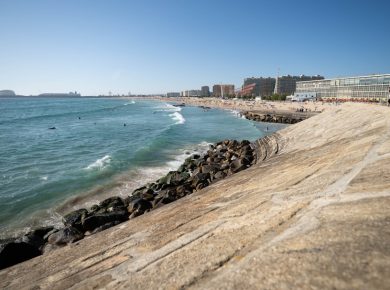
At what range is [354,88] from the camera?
97.5m

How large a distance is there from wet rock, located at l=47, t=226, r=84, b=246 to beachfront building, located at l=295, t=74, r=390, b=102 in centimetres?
7184

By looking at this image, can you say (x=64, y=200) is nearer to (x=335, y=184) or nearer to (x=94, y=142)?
(x=335, y=184)

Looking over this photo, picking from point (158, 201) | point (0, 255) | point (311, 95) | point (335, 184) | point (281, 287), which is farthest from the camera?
point (311, 95)

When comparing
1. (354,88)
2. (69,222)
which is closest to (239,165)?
(69,222)

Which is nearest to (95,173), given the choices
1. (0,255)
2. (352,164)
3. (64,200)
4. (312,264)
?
(64,200)

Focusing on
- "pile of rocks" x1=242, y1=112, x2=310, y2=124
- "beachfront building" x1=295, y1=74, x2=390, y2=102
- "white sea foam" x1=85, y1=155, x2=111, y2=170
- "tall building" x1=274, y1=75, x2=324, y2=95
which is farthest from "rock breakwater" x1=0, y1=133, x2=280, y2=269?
"tall building" x1=274, y1=75, x2=324, y2=95

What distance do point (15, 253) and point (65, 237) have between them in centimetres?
204

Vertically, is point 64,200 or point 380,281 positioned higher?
point 380,281

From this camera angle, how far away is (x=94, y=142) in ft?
131

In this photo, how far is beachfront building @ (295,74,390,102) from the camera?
82169 millimetres

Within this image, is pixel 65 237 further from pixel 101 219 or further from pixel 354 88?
pixel 354 88

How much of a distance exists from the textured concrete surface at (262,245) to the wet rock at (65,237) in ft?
9.19

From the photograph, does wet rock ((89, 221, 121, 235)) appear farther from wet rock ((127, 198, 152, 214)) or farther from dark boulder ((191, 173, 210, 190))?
dark boulder ((191, 173, 210, 190))

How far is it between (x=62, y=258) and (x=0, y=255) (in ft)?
10.9
